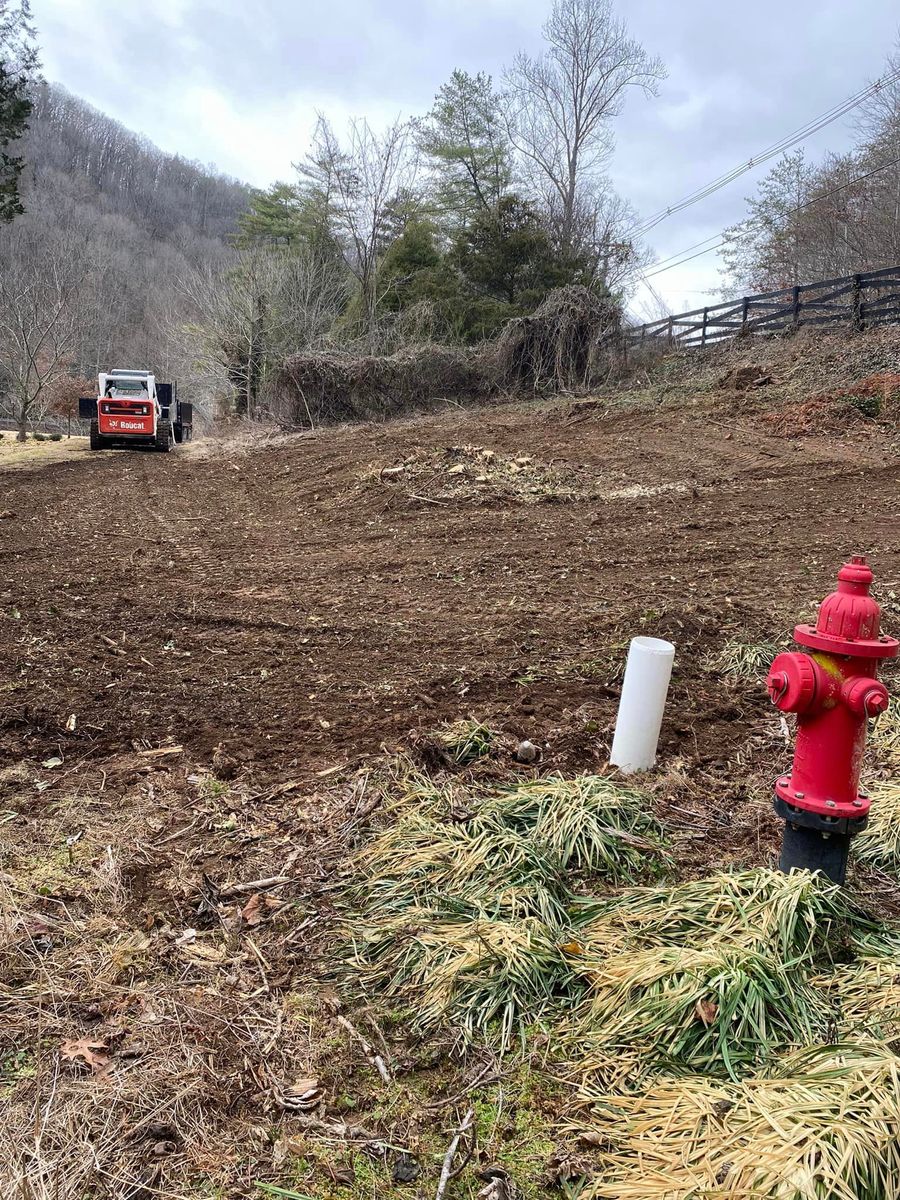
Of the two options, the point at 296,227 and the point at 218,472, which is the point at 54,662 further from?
the point at 296,227

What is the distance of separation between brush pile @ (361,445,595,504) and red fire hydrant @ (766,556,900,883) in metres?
8.82

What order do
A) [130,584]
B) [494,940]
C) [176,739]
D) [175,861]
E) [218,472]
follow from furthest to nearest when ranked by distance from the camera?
[218,472] → [130,584] → [176,739] → [175,861] → [494,940]

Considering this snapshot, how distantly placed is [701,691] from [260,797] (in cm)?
238

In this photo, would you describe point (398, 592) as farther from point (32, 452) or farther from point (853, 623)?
point (32, 452)

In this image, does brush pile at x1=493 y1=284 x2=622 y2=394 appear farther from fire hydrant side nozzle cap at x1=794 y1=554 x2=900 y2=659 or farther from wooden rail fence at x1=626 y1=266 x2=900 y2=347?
fire hydrant side nozzle cap at x1=794 y1=554 x2=900 y2=659

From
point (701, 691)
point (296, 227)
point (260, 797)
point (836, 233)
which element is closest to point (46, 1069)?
point (260, 797)

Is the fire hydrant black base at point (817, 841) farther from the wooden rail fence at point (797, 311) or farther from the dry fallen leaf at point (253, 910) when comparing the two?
the wooden rail fence at point (797, 311)

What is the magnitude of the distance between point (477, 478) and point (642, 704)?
29.4 feet

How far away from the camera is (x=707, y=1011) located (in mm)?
1971

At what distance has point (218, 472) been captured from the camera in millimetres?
17391

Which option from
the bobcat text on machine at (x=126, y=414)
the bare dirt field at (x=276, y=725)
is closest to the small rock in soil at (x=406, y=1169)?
the bare dirt field at (x=276, y=725)

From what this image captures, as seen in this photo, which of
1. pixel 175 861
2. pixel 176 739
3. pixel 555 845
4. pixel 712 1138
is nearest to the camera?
pixel 712 1138

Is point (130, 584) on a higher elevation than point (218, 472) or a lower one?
lower

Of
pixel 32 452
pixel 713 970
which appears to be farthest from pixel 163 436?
pixel 713 970
